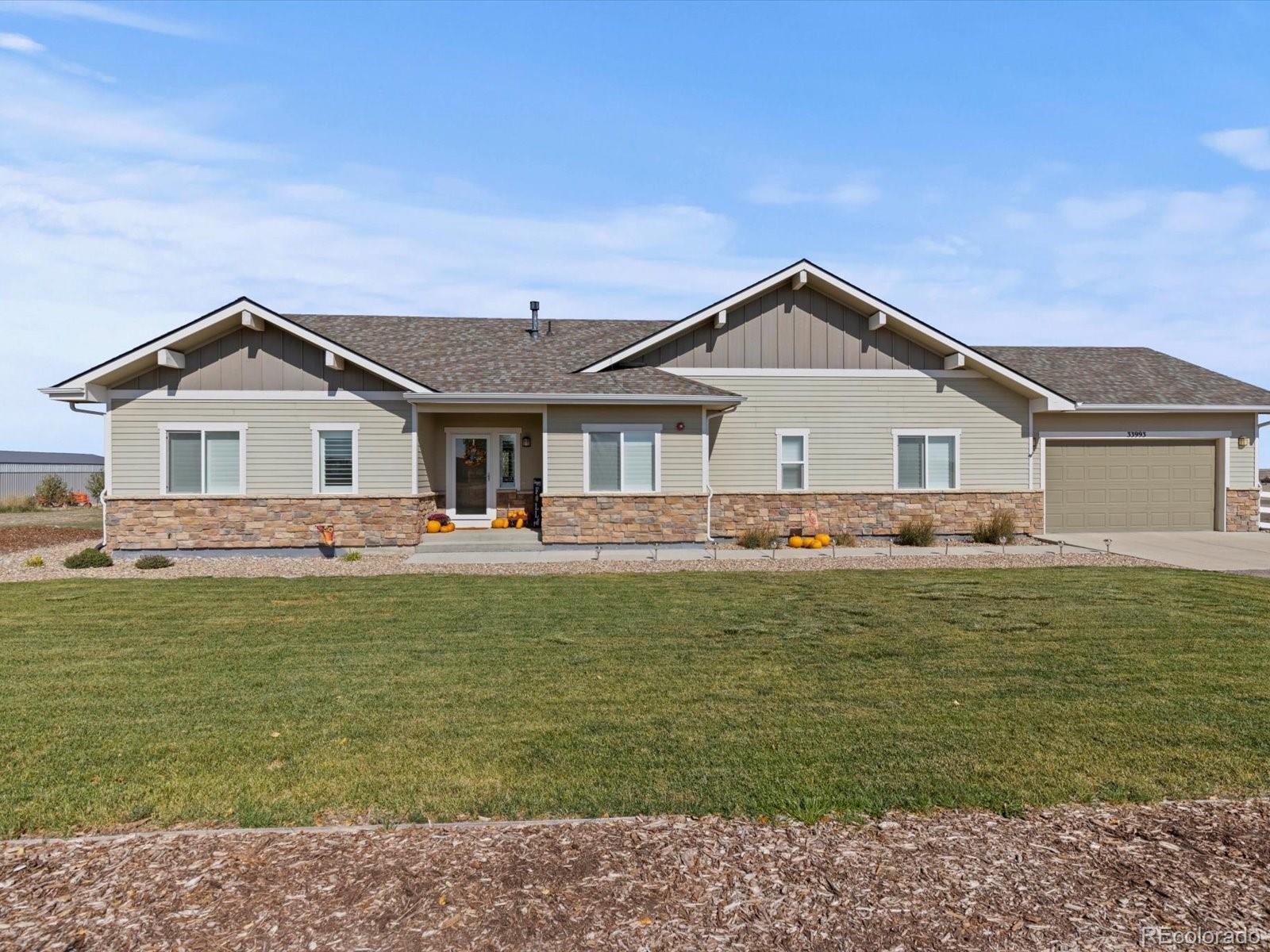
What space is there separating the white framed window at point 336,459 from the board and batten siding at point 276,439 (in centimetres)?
10

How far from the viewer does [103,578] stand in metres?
12.3

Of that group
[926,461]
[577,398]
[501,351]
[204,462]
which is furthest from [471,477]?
[926,461]

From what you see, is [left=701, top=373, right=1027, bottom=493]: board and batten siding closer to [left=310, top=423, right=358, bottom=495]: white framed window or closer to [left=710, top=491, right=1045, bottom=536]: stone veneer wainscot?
[left=710, top=491, right=1045, bottom=536]: stone veneer wainscot

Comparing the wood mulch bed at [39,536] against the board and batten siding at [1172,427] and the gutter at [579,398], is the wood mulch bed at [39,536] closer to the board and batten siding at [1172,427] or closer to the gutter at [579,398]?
the gutter at [579,398]

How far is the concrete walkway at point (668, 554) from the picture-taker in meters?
14.1

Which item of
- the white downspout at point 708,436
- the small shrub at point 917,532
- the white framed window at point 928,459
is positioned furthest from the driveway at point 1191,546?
the white downspout at point 708,436

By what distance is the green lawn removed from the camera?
424 cm

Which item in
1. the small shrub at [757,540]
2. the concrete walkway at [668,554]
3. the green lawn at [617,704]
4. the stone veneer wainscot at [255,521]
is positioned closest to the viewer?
the green lawn at [617,704]


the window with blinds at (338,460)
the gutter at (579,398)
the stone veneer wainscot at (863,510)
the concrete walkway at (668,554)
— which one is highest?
the gutter at (579,398)

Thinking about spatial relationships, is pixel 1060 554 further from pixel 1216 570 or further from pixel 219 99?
pixel 219 99

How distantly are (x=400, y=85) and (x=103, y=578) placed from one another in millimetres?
9014

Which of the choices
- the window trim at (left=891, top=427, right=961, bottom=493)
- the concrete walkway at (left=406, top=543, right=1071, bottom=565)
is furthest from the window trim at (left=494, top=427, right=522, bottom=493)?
the window trim at (left=891, top=427, right=961, bottom=493)

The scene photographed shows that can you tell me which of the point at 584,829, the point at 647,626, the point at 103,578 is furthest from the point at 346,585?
the point at 584,829

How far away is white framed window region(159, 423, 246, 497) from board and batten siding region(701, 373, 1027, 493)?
9.46 meters
